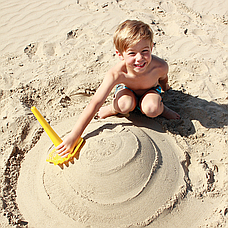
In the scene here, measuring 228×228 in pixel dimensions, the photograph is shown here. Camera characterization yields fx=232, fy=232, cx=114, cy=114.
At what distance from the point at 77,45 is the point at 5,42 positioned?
1.21m

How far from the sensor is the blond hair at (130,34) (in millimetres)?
1845

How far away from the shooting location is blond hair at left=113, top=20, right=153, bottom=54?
6.05 feet

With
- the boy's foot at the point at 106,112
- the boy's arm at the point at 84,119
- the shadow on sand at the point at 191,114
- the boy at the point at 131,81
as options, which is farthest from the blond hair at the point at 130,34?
the shadow on sand at the point at 191,114

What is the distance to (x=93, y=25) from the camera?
4.00 meters

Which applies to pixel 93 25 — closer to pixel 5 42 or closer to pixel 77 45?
pixel 77 45

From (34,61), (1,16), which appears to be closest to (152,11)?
(34,61)

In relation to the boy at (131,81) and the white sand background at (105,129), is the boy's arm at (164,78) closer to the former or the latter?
the boy at (131,81)

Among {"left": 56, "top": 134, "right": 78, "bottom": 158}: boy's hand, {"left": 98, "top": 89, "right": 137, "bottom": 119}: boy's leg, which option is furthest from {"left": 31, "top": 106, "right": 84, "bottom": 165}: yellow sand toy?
{"left": 98, "top": 89, "right": 137, "bottom": 119}: boy's leg

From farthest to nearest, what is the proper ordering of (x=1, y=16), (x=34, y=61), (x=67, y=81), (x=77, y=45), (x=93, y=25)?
(x=1, y=16) → (x=93, y=25) → (x=77, y=45) → (x=34, y=61) → (x=67, y=81)

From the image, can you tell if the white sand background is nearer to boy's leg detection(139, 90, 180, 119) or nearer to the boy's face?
boy's leg detection(139, 90, 180, 119)

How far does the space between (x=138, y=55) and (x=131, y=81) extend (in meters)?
0.37

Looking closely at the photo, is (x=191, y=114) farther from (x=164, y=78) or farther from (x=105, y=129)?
(x=105, y=129)

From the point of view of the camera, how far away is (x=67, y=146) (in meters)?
1.87

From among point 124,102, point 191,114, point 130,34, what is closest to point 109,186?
point 124,102
